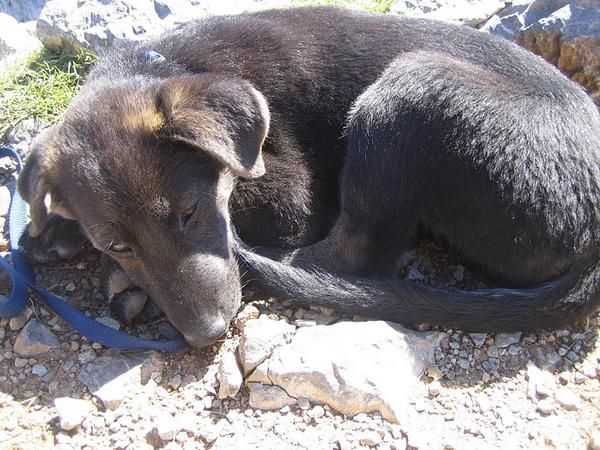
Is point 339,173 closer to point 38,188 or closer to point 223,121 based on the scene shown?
point 223,121

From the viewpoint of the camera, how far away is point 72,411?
3.27 metres

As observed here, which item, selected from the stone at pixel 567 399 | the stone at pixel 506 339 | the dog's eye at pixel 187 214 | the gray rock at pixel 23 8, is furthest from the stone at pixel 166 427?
the gray rock at pixel 23 8

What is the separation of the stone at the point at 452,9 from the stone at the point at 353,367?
293 centimetres

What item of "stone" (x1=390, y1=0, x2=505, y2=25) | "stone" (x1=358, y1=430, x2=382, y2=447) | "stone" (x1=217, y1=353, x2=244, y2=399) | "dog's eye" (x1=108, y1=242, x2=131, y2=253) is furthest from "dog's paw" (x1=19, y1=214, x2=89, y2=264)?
"stone" (x1=390, y1=0, x2=505, y2=25)

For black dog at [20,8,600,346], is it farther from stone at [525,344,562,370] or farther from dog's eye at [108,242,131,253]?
stone at [525,344,562,370]

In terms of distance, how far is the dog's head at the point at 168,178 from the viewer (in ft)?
11.1

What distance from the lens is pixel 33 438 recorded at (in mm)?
3223

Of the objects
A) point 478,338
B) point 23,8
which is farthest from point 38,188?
point 23,8

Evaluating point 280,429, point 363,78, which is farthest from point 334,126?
point 280,429

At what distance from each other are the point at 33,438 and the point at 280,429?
114 cm

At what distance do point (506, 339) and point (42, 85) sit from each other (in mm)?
3909

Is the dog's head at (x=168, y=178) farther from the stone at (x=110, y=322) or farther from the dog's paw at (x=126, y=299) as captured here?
the stone at (x=110, y=322)

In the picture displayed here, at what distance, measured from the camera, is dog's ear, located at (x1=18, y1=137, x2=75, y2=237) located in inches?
142

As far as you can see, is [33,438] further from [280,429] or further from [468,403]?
[468,403]
